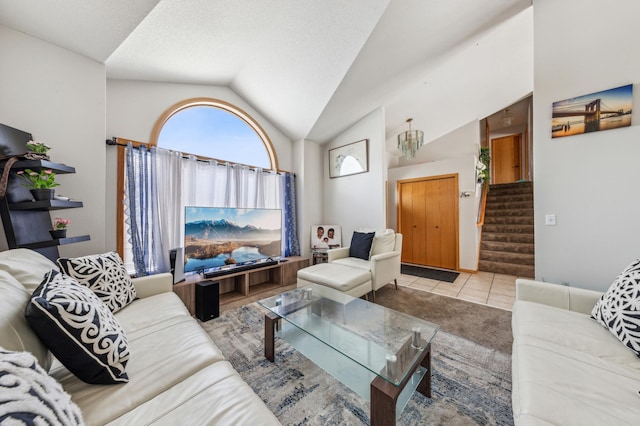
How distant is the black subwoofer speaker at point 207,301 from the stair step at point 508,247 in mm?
4725

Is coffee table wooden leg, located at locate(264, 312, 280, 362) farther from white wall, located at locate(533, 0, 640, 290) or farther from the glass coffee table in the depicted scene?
white wall, located at locate(533, 0, 640, 290)

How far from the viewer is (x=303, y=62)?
101 inches

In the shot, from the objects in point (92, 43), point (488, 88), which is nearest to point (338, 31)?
point (92, 43)

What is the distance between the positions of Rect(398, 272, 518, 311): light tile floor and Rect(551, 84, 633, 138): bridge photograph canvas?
1.92m

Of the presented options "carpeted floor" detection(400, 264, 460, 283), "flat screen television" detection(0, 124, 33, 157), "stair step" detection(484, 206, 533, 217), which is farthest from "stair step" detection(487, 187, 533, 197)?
Result: "flat screen television" detection(0, 124, 33, 157)

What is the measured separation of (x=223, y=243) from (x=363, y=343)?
7.08 ft

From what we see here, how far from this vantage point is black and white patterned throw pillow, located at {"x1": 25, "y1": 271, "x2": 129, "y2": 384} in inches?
32.6

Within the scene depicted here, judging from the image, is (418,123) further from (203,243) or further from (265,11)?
(203,243)

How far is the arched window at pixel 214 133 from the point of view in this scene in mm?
2865

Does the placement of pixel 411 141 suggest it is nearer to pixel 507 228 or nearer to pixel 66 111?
pixel 507 228

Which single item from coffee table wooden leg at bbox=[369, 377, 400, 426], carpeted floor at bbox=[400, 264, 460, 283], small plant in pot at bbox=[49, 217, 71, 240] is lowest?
carpeted floor at bbox=[400, 264, 460, 283]

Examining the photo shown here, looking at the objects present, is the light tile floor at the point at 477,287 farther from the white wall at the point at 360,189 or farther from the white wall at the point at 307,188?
the white wall at the point at 307,188

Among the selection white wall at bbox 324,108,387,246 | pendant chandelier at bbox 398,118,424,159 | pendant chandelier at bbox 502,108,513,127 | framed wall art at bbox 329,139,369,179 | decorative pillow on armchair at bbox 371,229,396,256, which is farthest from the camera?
pendant chandelier at bbox 502,108,513,127

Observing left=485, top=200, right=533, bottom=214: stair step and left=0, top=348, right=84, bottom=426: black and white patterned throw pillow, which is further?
left=485, top=200, right=533, bottom=214: stair step
